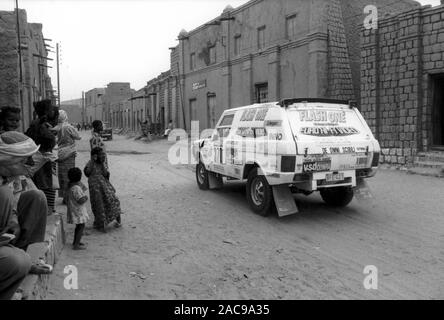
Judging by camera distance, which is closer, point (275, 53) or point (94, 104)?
point (275, 53)

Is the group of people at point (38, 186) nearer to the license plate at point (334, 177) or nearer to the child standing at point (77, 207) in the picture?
the child standing at point (77, 207)

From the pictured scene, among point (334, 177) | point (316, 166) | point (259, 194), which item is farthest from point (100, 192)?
point (334, 177)

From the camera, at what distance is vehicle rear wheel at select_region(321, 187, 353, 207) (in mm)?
7078

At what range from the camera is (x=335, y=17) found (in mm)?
16969

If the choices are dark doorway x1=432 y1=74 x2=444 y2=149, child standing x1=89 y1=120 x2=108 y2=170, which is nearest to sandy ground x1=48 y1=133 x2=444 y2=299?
child standing x1=89 y1=120 x2=108 y2=170

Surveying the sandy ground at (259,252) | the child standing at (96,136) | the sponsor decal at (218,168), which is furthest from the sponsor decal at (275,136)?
the child standing at (96,136)

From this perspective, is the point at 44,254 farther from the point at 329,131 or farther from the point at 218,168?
the point at 218,168

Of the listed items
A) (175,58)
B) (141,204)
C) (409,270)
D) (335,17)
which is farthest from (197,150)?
(175,58)

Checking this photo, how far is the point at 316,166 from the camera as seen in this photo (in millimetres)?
5988

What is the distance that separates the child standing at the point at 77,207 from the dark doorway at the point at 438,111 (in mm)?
10988

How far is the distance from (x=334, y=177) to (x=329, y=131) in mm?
760

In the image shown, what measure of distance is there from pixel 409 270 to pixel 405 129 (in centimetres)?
942

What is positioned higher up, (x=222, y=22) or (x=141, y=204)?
(x=222, y=22)
